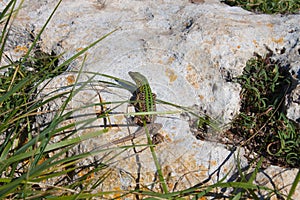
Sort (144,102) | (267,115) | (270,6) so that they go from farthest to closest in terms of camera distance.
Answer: (270,6), (267,115), (144,102)

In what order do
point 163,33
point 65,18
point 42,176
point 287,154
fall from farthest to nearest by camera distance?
point 65,18 < point 163,33 < point 287,154 < point 42,176

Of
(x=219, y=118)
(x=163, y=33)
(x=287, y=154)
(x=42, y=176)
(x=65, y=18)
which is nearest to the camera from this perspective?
(x=42, y=176)

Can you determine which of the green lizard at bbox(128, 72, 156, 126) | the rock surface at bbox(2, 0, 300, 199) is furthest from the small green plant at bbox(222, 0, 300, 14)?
the green lizard at bbox(128, 72, 156, 126)

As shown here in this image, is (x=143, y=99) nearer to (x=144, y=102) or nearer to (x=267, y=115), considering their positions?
(x=144, y=102)

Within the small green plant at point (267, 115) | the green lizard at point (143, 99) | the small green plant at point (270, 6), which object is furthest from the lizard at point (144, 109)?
the small green plant at point (270, 6)

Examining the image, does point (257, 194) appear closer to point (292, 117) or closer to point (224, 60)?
point (292, 117)

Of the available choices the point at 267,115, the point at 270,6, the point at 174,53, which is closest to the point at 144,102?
the point at 174,53

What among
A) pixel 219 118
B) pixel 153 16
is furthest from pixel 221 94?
pixel 153 16
